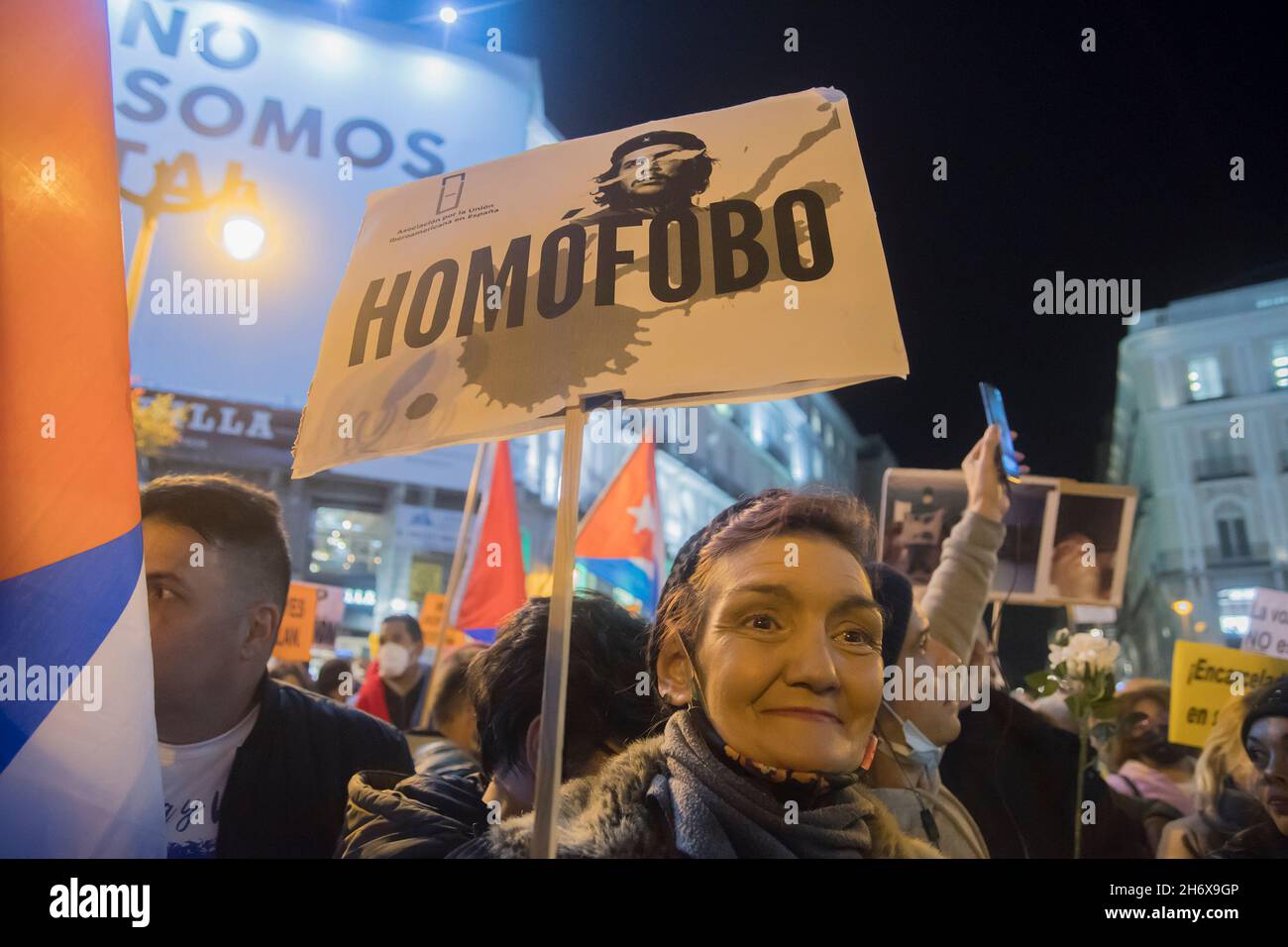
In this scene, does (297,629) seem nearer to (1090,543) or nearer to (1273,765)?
(1090,543)

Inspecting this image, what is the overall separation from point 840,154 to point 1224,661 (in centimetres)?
333

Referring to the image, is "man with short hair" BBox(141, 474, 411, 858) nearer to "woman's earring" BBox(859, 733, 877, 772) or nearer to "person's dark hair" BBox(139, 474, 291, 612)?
"person's dark hair" BBox(139, 474, 291, 612)

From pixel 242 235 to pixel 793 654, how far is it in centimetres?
439

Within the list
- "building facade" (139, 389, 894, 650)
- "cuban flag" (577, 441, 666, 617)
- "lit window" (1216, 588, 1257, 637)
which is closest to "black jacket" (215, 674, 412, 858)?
"cuban flag" (577, 441, 666, 617)

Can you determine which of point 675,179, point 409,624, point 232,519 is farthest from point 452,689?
point 675,179

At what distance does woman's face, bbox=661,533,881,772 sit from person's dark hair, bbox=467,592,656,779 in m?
0.25

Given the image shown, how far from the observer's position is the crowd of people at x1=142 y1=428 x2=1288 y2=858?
150cm

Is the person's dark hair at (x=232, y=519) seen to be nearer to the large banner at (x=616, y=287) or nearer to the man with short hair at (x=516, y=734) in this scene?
the large banner at (x=616, y=287)

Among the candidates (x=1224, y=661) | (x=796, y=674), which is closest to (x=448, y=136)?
(x=1224, y=661)

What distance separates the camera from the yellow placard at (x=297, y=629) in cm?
502
